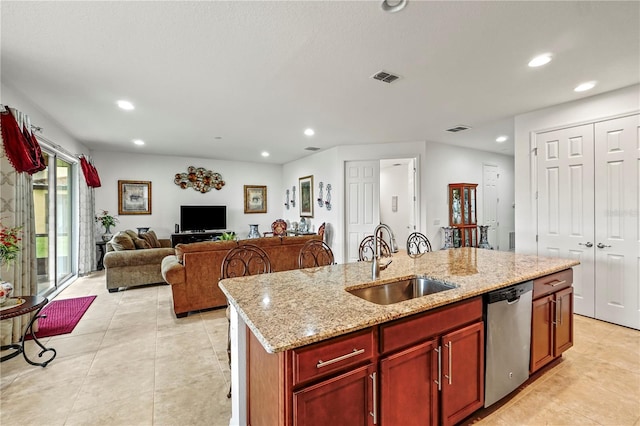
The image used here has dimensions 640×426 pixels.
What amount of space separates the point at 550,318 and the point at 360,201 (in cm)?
400

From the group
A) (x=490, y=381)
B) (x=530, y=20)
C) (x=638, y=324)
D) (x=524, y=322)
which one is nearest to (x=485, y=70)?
(x=530, y=20)

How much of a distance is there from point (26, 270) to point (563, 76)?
576 cm

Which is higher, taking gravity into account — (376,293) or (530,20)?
(530,20)

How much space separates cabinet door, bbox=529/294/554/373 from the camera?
81.5 inches

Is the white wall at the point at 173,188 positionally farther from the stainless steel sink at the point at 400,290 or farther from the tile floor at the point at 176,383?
the stainless steel sink at the point at 400,290

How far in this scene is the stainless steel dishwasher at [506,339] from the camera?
1.79 meters

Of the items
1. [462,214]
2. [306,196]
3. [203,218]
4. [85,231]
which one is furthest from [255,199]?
[462,214]

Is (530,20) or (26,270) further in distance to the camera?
(26,270)

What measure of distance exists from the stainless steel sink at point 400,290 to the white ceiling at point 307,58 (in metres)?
1.80

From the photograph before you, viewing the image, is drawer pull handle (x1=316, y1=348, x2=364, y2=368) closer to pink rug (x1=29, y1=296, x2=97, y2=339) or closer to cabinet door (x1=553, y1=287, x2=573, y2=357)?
cabinet door (x1=553, y1=287, x2=573, y2=357)

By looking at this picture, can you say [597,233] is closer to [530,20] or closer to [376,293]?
[530,20]

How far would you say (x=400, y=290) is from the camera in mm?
2020

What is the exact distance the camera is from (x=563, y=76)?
2.80m

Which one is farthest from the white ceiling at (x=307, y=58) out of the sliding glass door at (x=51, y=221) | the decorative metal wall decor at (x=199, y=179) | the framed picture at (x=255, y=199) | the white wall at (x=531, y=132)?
the framed picture at (x=255, y=199)
